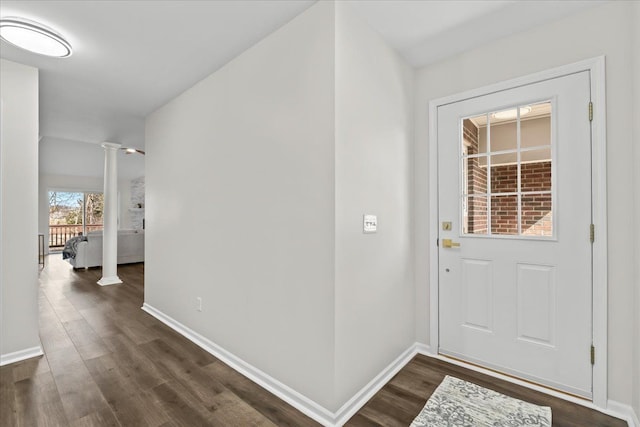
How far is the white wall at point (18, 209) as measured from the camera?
2.45 m

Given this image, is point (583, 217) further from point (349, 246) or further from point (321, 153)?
point (321, 153)

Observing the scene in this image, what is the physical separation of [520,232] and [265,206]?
1870 millimetres

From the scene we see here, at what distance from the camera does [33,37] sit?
6.88ft

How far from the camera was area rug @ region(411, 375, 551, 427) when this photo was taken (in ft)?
5.57

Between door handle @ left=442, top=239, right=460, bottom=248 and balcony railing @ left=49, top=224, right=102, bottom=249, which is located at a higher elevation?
door handle @ left=442, top=239, right=460, bottom=248

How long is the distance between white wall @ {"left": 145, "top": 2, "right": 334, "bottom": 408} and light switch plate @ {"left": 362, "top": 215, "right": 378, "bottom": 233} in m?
0.33

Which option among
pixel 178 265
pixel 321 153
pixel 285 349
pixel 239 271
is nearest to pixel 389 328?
pixel 285 349

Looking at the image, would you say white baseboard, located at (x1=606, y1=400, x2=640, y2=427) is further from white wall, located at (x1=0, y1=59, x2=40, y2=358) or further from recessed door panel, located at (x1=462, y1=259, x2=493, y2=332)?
white wall, located at (x1=0, y1=59, x2=40, y2=358)

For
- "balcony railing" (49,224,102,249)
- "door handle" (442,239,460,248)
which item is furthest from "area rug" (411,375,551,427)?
"balcony railing" (49,224,102,249)

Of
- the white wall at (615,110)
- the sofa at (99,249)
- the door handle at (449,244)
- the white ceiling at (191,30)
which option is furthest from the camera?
the sofa at (99,249)

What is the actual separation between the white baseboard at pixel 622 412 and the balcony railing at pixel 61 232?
12.9 metres

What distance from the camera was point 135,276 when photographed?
19.2 feet

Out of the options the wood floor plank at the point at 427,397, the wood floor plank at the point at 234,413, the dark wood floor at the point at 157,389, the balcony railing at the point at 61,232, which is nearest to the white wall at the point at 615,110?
the wood floor plank at the point at 427,397

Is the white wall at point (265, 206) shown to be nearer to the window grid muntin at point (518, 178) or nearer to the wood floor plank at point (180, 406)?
the wood floor plank at point (180, 406)
